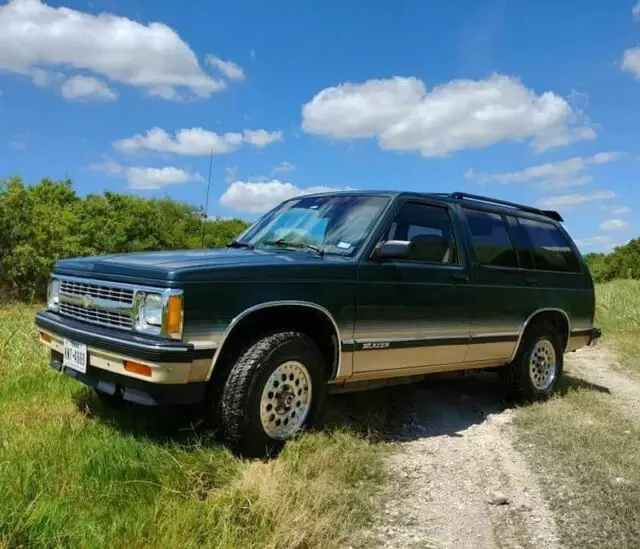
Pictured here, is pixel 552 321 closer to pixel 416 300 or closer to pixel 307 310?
pixel 416 300

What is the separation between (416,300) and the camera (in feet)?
16.5

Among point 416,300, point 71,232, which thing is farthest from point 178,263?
point 71,232

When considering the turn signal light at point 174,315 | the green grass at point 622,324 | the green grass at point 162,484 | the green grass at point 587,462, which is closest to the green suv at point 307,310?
the turn signal light at point 174,315

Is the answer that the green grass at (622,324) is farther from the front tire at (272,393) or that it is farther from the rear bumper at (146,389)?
the rear bumper at (146,389)

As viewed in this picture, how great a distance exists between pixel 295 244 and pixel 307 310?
83 centimetres

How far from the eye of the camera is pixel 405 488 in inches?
158

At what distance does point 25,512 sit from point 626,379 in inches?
308

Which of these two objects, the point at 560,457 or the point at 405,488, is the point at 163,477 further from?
the point at 560,457

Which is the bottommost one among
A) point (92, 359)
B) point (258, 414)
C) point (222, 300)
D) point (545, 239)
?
point (258, 414)

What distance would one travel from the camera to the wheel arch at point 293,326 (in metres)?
3.94

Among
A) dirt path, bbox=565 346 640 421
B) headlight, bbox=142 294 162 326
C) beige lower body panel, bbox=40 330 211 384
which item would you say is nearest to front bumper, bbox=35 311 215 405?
beige lower body panel, bbox=40 330 211 384

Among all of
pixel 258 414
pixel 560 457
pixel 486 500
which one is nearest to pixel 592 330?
pixel 560 457

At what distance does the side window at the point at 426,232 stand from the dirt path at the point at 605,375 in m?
2.64

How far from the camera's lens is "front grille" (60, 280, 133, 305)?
3.91m
